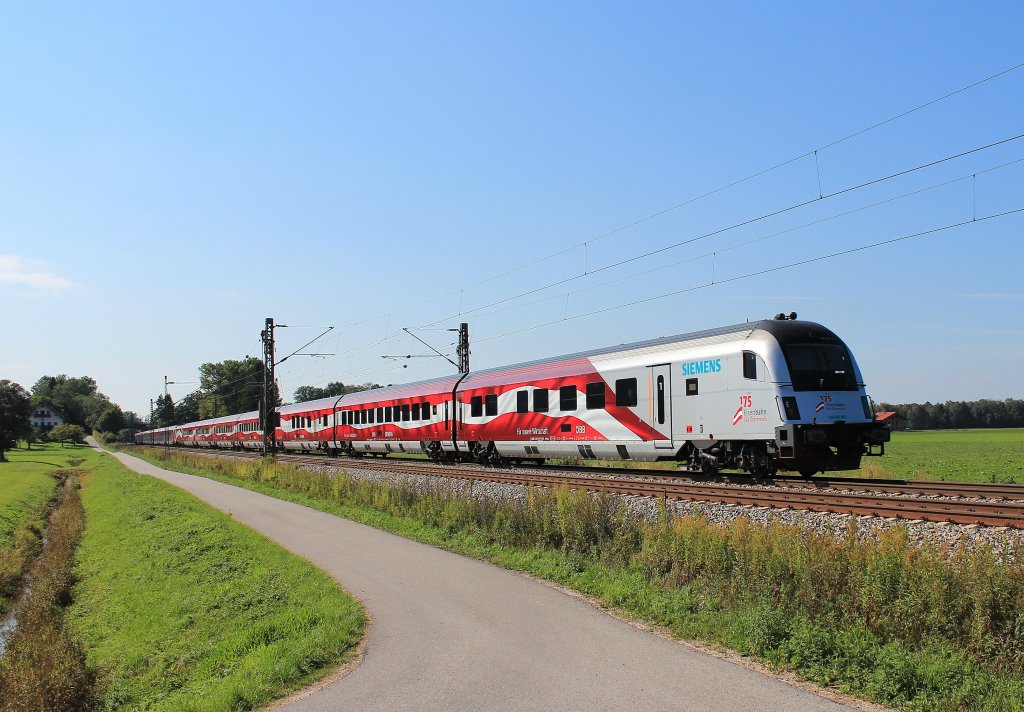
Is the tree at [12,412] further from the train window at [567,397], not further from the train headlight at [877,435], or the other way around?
the train headlight at [877,435]

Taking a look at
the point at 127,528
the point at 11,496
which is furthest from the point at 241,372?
the point at 127,528

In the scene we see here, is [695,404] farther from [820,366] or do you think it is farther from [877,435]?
[877,435]

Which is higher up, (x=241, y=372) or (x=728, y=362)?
(x=241, y=372)

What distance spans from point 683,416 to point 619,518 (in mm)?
7723

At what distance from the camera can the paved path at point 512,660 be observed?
661 cm

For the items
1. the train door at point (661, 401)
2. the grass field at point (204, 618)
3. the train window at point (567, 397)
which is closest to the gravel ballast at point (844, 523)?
the train door at point (661, 401)

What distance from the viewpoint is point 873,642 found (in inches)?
299

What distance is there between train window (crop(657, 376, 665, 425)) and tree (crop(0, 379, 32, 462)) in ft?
242

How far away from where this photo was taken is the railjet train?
18.4m

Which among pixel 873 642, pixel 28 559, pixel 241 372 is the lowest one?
pixel 28 559

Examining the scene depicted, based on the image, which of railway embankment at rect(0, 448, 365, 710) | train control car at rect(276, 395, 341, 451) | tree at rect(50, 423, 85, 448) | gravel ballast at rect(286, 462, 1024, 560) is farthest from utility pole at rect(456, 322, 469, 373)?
tree at rect(50, 423, 85, 448)

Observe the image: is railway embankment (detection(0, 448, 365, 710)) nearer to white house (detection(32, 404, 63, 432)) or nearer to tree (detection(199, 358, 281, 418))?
tree (detection(199, 358, 281, 418))

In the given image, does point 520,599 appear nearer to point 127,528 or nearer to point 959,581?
point 959,581

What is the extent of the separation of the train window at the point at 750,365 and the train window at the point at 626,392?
404cm
